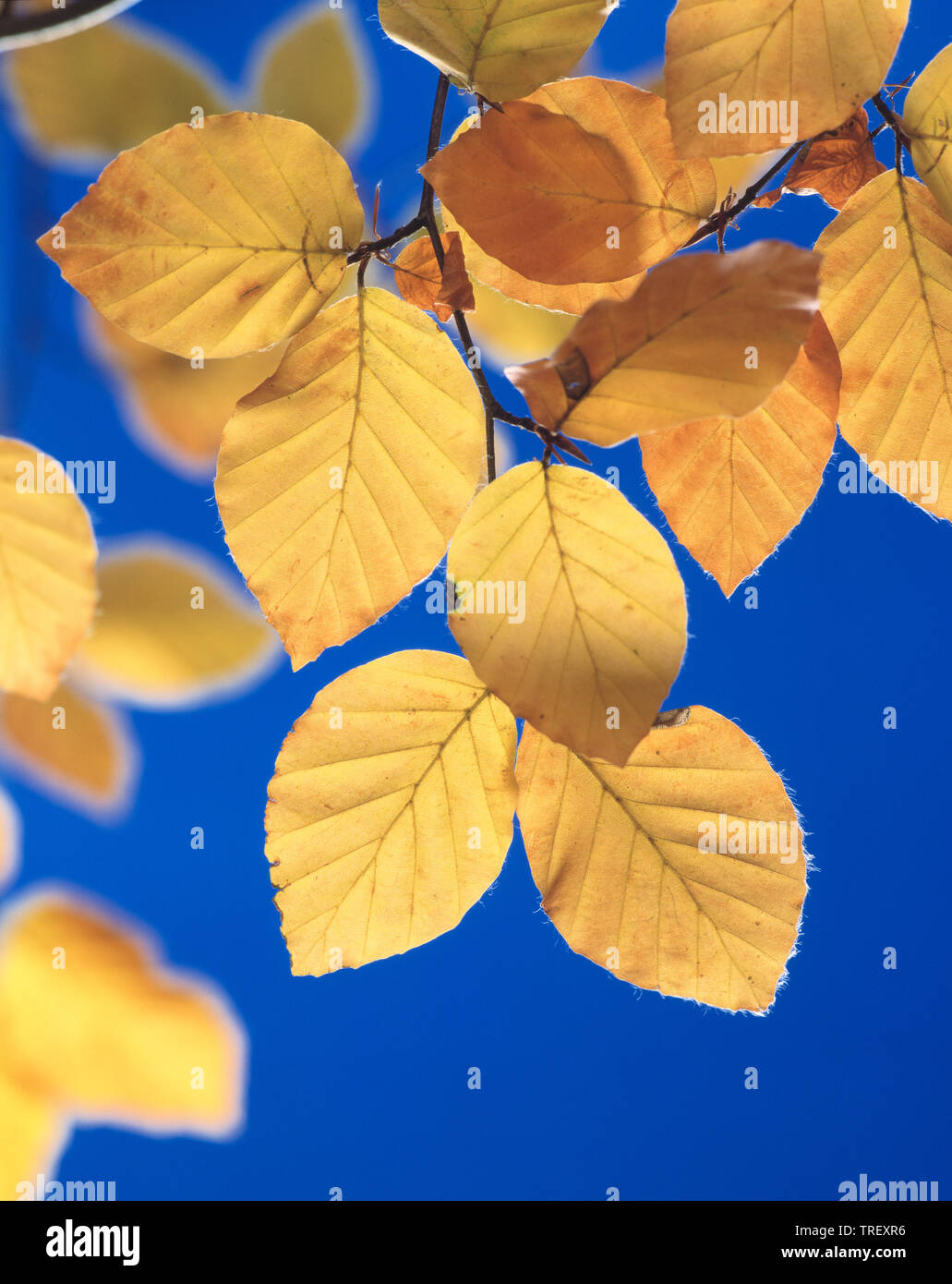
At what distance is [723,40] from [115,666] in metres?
0.27

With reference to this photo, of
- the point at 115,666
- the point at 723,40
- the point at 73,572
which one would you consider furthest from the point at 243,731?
the point at 723,40

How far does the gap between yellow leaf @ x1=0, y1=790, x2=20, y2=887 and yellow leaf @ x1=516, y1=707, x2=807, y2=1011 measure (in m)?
0.27

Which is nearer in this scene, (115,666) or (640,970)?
(640,970)

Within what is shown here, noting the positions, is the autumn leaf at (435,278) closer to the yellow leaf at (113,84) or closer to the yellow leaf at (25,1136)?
the yellow leaf at (113,84)

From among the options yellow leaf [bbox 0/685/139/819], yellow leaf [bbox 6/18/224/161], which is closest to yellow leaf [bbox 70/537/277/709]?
yellow leaf [bbox 0/685/139/819]

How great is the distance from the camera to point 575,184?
0.11m

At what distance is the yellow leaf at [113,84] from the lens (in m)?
0.26

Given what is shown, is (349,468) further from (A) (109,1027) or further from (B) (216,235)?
(A) (109,1027)

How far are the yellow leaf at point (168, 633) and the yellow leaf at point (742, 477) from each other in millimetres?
209

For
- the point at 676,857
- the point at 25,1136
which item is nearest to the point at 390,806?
the point at 676,857

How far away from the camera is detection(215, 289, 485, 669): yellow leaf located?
0.11 metres
